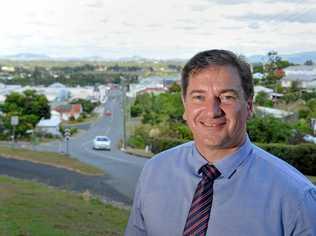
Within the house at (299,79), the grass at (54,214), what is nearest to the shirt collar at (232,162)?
the grass at (54,214)

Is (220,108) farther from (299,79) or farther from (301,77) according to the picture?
(301,77)

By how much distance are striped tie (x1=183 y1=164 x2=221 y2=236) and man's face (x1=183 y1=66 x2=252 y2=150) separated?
0.31 feet

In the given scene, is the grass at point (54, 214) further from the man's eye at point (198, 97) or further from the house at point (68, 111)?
the house at point (68, 111)

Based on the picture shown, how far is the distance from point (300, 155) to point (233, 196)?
19293mm

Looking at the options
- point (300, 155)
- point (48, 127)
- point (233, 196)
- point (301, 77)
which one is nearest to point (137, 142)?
point (48, 127)

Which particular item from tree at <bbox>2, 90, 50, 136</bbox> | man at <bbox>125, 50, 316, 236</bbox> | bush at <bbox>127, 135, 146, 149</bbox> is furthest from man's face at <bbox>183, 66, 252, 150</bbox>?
tree at <bbox>2, 90, 50, 136</bbox>

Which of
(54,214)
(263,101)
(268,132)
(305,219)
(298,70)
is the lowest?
(298,70)

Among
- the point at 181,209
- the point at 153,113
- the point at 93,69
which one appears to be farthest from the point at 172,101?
the point at 93,69

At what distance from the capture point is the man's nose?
2.05m

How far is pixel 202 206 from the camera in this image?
6.74 ft

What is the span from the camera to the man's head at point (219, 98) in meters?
2.06

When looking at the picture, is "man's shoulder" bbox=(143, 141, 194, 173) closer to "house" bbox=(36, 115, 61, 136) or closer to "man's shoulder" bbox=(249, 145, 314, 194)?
"man's shoulder" bbox=(249, 145, 314, 194)

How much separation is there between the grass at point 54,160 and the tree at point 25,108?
19.3 m

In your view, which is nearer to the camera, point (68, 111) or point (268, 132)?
point (268, 132)
